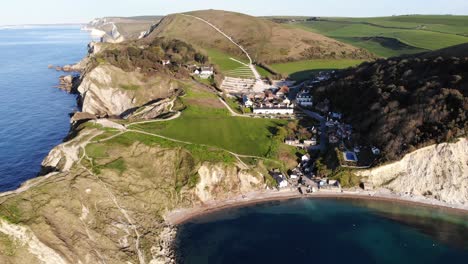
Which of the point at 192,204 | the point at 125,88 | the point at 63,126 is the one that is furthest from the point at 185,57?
the point at 192,204

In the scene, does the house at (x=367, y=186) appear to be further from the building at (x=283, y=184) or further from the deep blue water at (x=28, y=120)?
the deep blue water at (x=28, y=120)

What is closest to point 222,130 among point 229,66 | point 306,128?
point 306,128

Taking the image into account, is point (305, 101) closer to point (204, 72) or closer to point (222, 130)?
point (222, 130)

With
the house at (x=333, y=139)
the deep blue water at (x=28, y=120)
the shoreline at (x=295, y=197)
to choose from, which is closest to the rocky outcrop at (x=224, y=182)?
the shoreline at (x=295, y=197)

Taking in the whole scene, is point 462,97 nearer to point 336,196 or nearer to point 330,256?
point 336,196

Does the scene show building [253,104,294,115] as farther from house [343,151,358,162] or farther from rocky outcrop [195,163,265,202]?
rocky outcrop [195,163,265,202]
